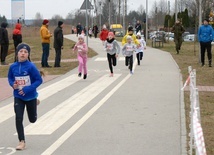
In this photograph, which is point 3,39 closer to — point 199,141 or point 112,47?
point 112,47

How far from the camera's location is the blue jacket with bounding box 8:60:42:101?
307 inches

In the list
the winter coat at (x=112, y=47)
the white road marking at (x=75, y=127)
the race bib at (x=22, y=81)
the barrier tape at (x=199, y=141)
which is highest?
the winter coat at (x=112, y=47)

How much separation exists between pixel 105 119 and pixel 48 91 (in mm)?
4749

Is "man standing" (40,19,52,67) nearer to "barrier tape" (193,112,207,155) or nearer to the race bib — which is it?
the race bib

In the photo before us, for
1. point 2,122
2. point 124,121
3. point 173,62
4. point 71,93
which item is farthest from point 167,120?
point 173,62

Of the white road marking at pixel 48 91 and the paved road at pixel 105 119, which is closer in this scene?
the paved road at pixel 105 119

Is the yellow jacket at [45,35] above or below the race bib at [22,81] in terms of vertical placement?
above

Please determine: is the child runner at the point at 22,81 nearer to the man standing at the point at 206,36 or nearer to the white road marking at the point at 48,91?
the white road marking at the point at 48,91

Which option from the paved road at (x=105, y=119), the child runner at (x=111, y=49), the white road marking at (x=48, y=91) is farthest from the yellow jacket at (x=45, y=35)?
the paved road at (x=105, y=119)

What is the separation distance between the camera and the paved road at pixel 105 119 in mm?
7840

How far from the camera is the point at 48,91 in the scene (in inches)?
570

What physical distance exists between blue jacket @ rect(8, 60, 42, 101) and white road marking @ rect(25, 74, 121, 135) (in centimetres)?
131

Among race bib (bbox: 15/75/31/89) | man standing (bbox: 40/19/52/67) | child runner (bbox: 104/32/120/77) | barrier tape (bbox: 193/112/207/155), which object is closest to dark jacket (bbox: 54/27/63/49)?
man standing (bbox: 40/19/52/67)

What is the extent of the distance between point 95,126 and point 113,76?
855 centimetres
